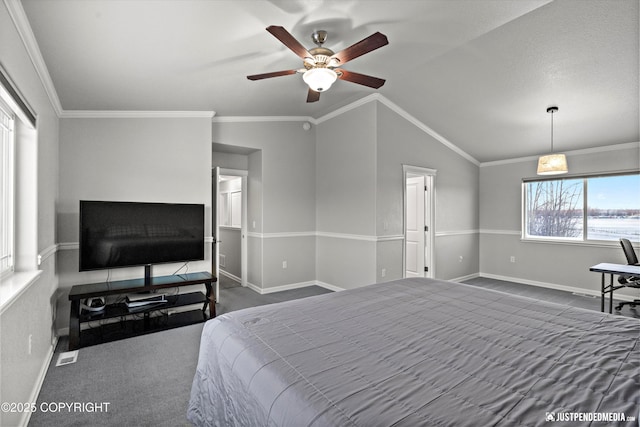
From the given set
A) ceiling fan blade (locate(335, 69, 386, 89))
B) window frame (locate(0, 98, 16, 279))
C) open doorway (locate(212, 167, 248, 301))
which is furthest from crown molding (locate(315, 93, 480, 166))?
window frame (locate(0, 98, 16, 279))

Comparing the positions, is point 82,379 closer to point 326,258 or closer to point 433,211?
point 326,258

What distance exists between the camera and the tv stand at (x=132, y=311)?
115 inches

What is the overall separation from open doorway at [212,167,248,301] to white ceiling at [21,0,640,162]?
1.22 meters

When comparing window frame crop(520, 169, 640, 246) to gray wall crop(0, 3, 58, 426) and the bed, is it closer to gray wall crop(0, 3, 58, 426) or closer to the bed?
the bed

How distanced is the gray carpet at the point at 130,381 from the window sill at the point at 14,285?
2.70 ft

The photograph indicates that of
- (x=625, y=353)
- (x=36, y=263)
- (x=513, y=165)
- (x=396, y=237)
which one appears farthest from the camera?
(x=513, y=165)

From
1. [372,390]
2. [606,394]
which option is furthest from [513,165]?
[372,390]

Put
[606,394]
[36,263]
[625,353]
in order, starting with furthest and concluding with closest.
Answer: [36,263] → [625,353] → [606,394]

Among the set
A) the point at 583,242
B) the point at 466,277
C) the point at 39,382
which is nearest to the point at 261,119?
the point at 39,382

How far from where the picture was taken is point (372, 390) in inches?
40.8

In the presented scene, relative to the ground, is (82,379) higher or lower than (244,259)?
lower

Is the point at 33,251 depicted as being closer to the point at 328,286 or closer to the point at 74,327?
the point at 74,327

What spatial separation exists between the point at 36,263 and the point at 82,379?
0.94m

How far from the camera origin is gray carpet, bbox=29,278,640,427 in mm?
1908
